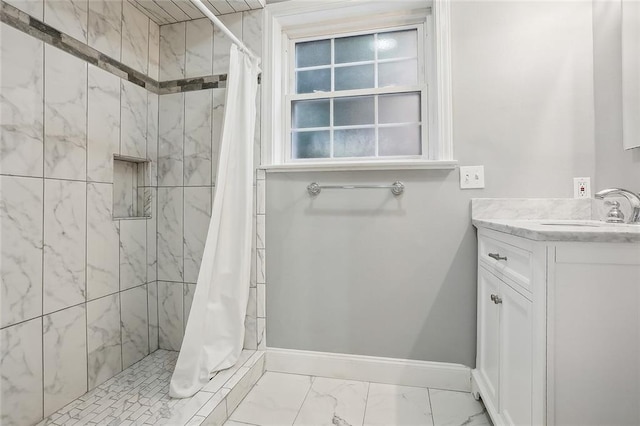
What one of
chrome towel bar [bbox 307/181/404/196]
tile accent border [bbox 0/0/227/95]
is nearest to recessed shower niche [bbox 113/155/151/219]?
tile accent border [bbox 0/0/227/95]

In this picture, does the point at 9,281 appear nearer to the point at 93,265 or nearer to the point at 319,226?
the point at 93,265

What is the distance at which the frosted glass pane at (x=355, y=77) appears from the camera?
1888 mm

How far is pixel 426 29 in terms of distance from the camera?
178cm

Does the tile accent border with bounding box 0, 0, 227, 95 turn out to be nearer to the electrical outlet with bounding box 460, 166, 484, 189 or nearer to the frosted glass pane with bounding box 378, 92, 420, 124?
the frosted glass pane with bounding box 378, 92, 420, 124

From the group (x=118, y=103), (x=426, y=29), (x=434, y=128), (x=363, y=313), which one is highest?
(x=426, y=29)

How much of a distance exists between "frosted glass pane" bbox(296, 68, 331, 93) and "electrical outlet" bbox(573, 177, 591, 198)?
1.42 m

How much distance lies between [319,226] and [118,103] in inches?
52.1

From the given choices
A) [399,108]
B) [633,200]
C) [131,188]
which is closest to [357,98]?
[399,108]

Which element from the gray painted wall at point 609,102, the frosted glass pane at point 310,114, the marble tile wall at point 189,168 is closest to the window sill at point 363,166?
the marble tile wall at point 189,168

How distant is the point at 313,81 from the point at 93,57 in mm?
1183

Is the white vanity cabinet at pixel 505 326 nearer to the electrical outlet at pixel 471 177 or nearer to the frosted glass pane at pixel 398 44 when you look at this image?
the electrical outlet at pixel 471 177

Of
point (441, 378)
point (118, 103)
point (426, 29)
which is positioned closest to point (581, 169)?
point (426, 29)

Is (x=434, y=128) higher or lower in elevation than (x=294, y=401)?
higher

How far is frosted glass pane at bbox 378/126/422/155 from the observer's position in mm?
1820
